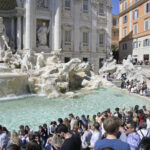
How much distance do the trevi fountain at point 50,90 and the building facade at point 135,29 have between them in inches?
290

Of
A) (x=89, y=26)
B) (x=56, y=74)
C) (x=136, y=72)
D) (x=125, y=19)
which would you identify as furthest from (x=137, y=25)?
(x=56, y=74)

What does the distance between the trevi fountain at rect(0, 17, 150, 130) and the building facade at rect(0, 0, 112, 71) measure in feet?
3.18

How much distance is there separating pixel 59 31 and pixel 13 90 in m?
9.59

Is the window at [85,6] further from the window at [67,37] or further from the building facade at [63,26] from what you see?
the window at [67,37]

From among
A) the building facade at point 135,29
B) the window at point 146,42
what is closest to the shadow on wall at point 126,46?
the building facade at point 135,29

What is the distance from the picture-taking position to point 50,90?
12.1m

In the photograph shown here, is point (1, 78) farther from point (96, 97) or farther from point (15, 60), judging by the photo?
point (96, 97)

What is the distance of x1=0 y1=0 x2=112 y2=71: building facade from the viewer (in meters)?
18.0

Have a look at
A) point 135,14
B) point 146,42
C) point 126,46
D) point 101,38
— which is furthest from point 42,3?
point 126,46

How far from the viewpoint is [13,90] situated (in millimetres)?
11672

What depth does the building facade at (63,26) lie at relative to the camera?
59.2ft

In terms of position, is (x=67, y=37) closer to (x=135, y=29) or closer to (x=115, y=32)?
(x=135, y=29)

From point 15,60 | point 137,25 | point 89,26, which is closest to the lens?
point 15,60

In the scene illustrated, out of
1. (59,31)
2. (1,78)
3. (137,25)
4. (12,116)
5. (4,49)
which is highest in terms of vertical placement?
(137,25)
